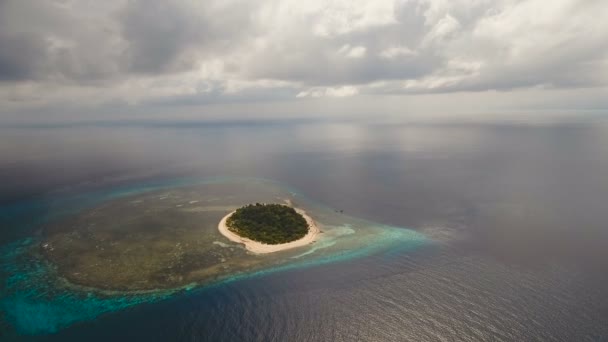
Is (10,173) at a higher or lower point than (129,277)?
higher

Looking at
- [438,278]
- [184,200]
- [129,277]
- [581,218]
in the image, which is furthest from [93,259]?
[581,218]

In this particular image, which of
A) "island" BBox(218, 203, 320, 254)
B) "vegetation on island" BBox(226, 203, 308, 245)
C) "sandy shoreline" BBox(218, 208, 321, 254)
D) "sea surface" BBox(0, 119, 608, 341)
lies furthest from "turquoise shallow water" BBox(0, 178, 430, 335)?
"vegetation on island" BBox(226, 203, 308, 245)

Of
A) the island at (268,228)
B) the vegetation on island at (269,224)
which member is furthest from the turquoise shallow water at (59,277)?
the vegetation on island at (269,224)

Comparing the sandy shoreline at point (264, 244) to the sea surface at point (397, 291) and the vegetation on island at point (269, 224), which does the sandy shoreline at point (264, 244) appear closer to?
the vegetation on island at point (269, 224)

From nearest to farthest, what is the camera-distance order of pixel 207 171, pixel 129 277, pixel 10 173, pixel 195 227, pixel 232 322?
pixel 232 322, pixel 129 277, pixel 195 227, pixel 10 173, pixel 207 171

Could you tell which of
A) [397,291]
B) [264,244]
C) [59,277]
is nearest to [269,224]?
[264,244]

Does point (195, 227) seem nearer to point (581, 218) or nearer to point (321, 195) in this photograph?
point (321, 195)

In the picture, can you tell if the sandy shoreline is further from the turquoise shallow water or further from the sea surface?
the sea surface

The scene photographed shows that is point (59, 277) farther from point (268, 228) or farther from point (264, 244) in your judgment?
point (268, 228)
